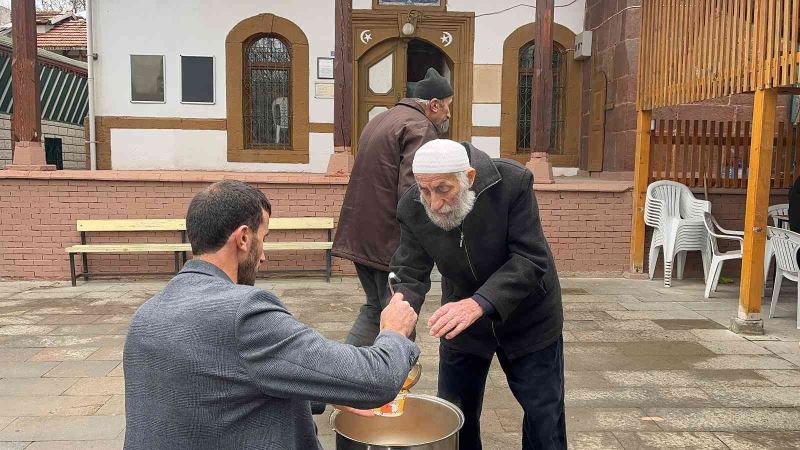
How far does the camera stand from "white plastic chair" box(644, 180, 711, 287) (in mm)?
7859

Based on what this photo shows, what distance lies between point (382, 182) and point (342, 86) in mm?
4413

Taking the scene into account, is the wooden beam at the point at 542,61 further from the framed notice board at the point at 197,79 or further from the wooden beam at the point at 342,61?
the framed notice board at the point at 197,79

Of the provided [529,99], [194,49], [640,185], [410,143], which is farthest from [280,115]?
[410,143]

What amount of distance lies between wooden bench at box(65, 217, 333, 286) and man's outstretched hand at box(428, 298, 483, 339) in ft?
18.5

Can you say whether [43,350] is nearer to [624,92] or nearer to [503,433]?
[503,433]

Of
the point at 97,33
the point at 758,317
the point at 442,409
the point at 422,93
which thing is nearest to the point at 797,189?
the point at 758,317

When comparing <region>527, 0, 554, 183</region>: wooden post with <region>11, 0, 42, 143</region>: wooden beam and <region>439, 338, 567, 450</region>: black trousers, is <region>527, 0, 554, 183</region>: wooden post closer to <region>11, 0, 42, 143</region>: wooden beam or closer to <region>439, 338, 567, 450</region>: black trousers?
<region>439, 338, 567, 450</region>: black trousers

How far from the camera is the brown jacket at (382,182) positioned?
4.14 m

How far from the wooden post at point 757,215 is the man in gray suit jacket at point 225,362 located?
5235mm

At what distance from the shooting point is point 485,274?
2.70 meters

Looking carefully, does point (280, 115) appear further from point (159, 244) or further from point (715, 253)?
point (715, 253)

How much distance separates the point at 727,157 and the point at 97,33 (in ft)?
30.3

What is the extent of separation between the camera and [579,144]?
36.7 ft

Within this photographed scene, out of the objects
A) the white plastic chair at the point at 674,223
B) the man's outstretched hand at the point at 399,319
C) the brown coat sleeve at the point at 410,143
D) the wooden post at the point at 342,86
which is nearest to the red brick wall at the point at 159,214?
the wooden post at the point at 342,86
